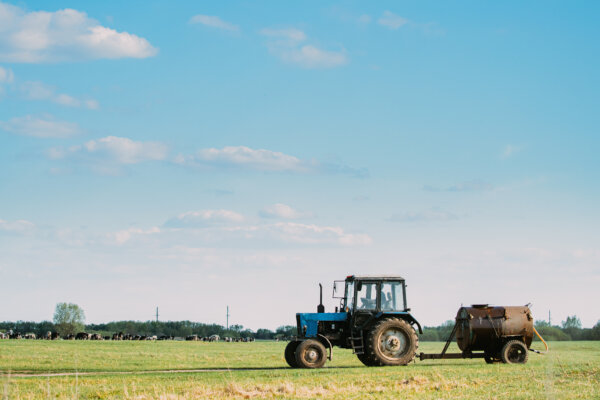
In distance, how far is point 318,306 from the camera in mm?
27531

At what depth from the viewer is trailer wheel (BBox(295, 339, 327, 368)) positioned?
2584 centimetres

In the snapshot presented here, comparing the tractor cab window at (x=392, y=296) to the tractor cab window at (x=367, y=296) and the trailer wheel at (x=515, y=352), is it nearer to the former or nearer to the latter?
the tractor cab window at (x=367, y=296)

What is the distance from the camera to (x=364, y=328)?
2633cm

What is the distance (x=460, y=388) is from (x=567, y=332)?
254 ft

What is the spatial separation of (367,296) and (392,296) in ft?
2.90

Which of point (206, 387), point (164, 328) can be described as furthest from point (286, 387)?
point (164, 328)

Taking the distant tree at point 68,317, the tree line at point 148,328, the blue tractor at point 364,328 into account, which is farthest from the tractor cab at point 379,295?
the distant tree at point 68,317

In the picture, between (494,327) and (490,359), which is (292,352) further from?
(490,359)

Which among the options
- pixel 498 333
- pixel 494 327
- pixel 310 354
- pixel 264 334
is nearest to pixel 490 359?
pixel 498 333

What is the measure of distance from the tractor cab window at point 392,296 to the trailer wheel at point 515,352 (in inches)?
175

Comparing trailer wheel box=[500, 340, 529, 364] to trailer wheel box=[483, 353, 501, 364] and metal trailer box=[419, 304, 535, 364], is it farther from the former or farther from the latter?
trailer wheel box=[483, 353, 501, 364]

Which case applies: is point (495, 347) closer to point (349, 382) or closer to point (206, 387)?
point (349, 382)

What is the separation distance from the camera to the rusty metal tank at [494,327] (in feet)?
91.9

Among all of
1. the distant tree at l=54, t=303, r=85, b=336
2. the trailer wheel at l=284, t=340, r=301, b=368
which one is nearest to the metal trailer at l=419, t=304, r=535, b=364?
the trailer wheel at l=284, t=340, r=301, b=368
